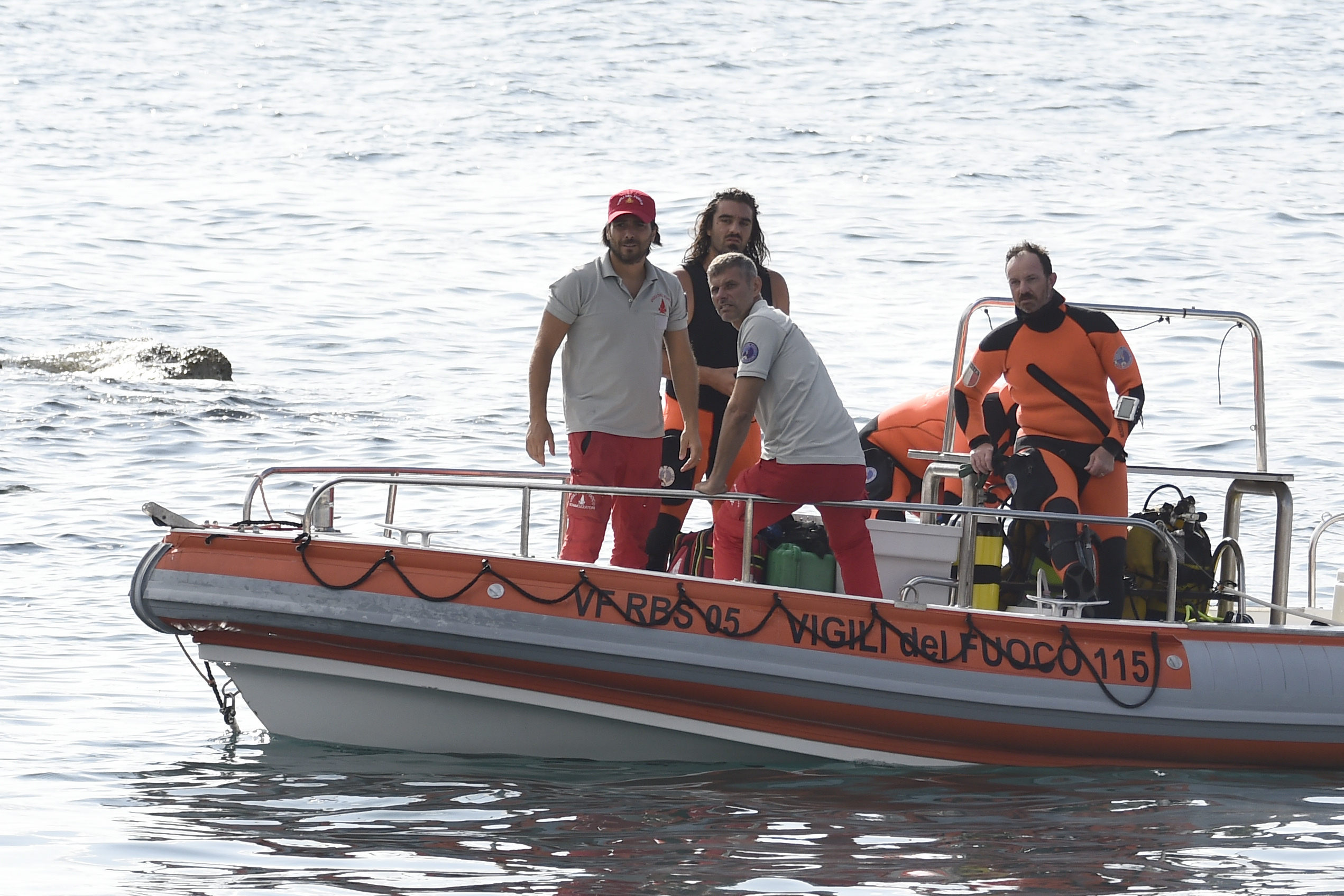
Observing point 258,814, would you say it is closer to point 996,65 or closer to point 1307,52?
point 996,65

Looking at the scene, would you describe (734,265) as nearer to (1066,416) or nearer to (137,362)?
(1066,416)

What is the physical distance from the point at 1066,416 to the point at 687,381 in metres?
1.47

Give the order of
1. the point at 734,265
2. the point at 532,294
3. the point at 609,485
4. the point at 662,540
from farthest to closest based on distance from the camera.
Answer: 1. the point at 532,294
2. the point at 662,540
3. the point at 609,485
4. the point at 734,265

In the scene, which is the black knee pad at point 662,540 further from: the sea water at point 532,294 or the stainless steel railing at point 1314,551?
the stainless steel railing at point 1314,551

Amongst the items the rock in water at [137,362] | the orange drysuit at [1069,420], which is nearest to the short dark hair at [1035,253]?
the orange drysuit at [1069,420]

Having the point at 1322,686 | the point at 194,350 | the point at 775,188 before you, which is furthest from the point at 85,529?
the point at 775,188

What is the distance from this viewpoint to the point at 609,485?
5.90 metres

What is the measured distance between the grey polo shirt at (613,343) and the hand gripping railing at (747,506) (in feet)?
0.91

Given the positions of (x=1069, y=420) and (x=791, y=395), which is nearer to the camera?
(x=791, y=395)

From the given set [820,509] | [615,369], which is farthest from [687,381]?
[820,509]

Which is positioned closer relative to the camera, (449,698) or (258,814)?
(258,814)

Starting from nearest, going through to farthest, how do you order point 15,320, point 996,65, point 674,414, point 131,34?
point 674,414
point 15,320
point 996,65
point 131,34

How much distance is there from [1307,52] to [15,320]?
93.8 ft

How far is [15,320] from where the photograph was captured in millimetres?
19656
